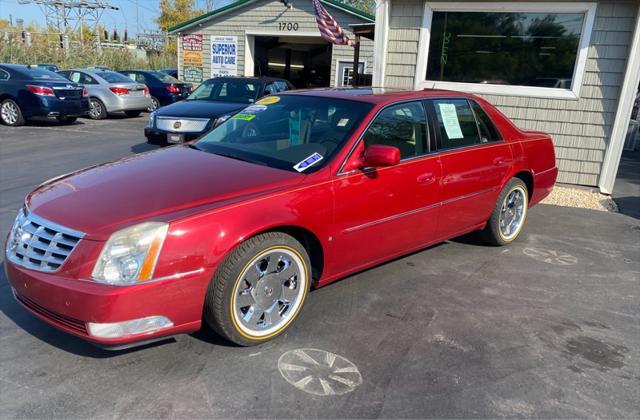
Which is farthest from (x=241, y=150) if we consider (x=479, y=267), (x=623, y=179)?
(x=623, y=179)

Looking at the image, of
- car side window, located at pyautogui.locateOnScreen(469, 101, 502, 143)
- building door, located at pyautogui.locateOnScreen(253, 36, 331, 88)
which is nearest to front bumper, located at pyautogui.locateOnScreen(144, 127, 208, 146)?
car side window, located at pyautogui.locateOnScreen(469, 101, 502, 143)

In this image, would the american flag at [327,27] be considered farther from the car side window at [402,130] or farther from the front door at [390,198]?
the front door at [390,198]

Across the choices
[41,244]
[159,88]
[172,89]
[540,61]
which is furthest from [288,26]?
[41,244]

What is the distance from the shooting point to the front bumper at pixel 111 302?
2564 mm

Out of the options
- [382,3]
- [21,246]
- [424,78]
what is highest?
[382,3]

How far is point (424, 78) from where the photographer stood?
339 inches

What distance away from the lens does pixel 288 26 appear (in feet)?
58.3

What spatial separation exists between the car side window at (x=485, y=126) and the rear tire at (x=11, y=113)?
11562mm

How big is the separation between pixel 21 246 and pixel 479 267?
3.70 meters

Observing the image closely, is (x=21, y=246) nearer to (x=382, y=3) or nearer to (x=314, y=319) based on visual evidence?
(x=314, y=319)

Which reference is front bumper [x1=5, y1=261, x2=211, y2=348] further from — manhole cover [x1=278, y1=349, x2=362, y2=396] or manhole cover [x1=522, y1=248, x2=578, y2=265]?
manhole cover [x1=522, y1=248, x2=578, y2=265]

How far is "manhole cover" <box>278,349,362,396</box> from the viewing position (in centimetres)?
279

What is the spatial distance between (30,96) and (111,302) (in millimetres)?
11662

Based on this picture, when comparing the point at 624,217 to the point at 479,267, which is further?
the point at 624,217
